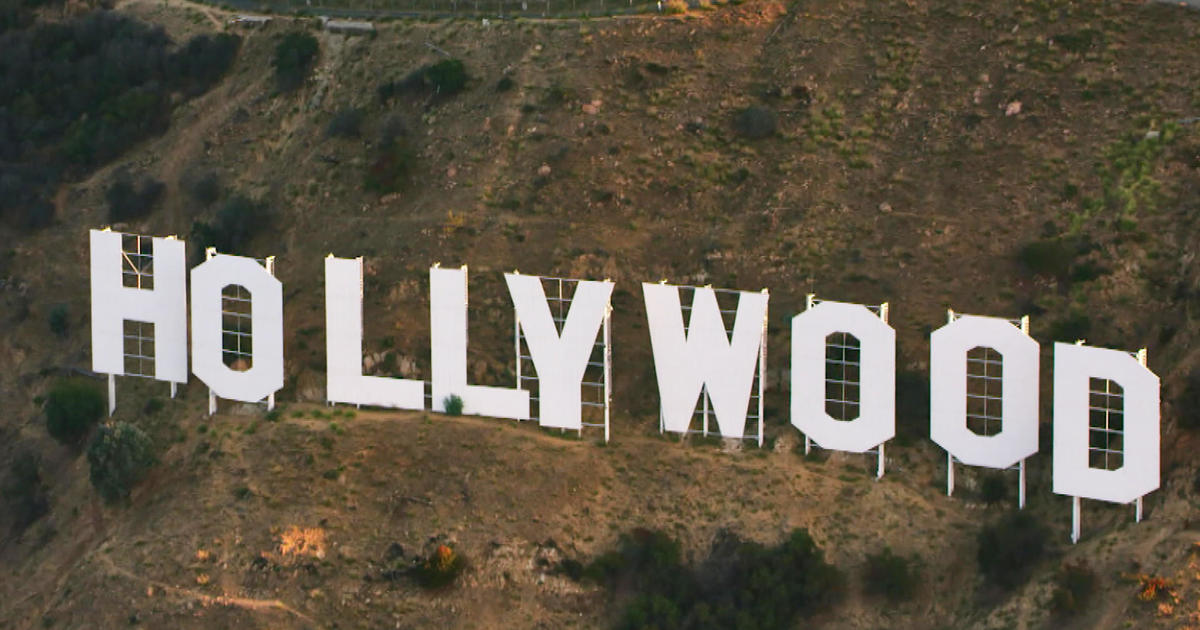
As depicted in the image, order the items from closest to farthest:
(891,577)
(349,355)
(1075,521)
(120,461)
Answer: (1075,521)
(891,577)
(349,355)
(120,461)

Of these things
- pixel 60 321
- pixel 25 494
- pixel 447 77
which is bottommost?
pixel 25 494

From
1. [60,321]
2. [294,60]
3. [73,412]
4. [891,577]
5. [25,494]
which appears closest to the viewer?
[891,577]

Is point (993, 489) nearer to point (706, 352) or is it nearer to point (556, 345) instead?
point (706, 352)

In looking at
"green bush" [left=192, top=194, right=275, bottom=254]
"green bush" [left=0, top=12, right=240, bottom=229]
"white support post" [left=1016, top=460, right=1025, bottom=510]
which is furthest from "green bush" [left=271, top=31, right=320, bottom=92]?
"white support post" [left=1016, top=460, right=1025, bottom=510]

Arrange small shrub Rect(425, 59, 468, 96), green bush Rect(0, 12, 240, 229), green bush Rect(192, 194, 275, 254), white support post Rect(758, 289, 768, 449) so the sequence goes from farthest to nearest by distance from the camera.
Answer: green bush Rect(0, 12, 240, 229) < small shrub Rect(425, 59, 468, 96) < green bush Rect(192, 194, 275, 254) < white support post Rect(758, 289, 768, 449)

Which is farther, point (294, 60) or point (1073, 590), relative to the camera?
point (294, 60)

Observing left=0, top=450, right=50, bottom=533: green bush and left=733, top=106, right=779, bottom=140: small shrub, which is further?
left=733, top=106, right=779, bottom=140: small shrub

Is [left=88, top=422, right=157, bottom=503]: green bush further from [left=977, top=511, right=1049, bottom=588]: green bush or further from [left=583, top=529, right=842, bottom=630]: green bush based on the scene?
[left=977, top=511, right=1049, bottom=588]: green bush

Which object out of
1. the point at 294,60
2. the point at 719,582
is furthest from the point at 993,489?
the point at 294,60
